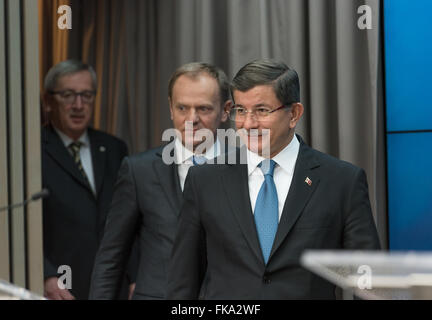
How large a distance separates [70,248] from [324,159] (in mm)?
1661

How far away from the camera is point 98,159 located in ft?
12.7

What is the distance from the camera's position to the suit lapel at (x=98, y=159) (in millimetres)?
3855

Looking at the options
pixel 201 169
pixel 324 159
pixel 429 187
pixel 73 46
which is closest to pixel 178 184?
pixel 201 169

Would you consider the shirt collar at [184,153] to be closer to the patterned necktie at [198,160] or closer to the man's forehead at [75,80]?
the patterned necktie at [198,160]

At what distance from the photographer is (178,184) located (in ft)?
10.3

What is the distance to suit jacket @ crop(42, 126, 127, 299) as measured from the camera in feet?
12.4

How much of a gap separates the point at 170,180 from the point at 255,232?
0.76 m

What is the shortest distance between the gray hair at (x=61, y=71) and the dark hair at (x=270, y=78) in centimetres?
151

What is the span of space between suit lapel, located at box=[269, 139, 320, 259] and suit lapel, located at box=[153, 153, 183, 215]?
2.16 feet

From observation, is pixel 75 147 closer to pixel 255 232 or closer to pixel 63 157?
pixel 63 157
